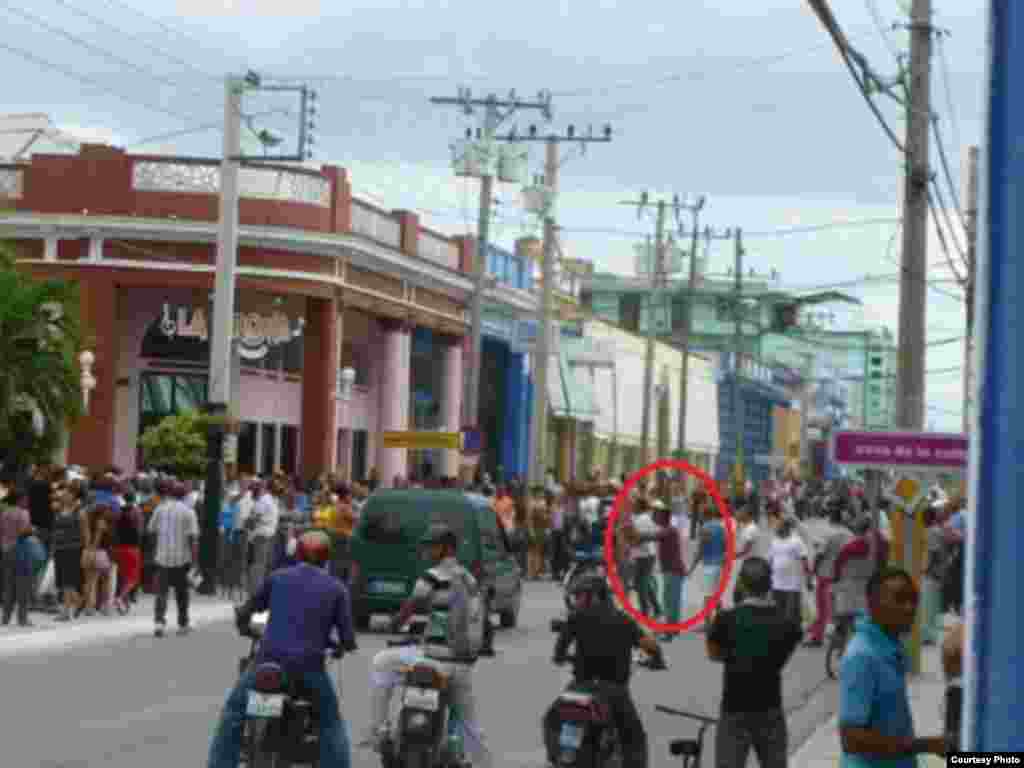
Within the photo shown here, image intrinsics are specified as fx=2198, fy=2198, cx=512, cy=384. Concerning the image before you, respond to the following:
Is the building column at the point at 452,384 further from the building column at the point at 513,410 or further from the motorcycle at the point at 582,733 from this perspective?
the motorcycle at the point at 582,733

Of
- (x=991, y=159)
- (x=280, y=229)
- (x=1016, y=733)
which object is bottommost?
(x=1016, y=733)

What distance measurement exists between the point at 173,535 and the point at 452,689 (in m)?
14.5

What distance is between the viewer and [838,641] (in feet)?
81.8

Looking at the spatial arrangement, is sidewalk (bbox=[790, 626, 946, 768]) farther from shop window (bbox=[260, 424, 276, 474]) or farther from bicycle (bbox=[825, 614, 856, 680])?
shop window (bbox=[260, 424, 276, 474])

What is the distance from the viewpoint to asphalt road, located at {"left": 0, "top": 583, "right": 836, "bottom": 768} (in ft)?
51.2

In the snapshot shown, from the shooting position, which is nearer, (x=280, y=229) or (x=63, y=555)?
(x=63, y=555)

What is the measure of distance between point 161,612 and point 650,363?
48374mm

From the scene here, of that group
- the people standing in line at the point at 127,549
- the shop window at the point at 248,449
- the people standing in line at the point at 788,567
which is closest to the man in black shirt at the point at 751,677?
the people standing in line at the point at 788,567

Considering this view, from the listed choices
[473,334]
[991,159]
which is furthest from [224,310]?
[991,159]

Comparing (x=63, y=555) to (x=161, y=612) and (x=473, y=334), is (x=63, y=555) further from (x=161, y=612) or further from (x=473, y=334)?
(x=473, y=334)

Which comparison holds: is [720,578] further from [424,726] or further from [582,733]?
[582,733]

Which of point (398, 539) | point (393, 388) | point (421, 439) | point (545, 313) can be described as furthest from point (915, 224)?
point (393, 388)

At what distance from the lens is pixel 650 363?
74000 millimetres

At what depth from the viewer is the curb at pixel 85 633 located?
79.9 feet
